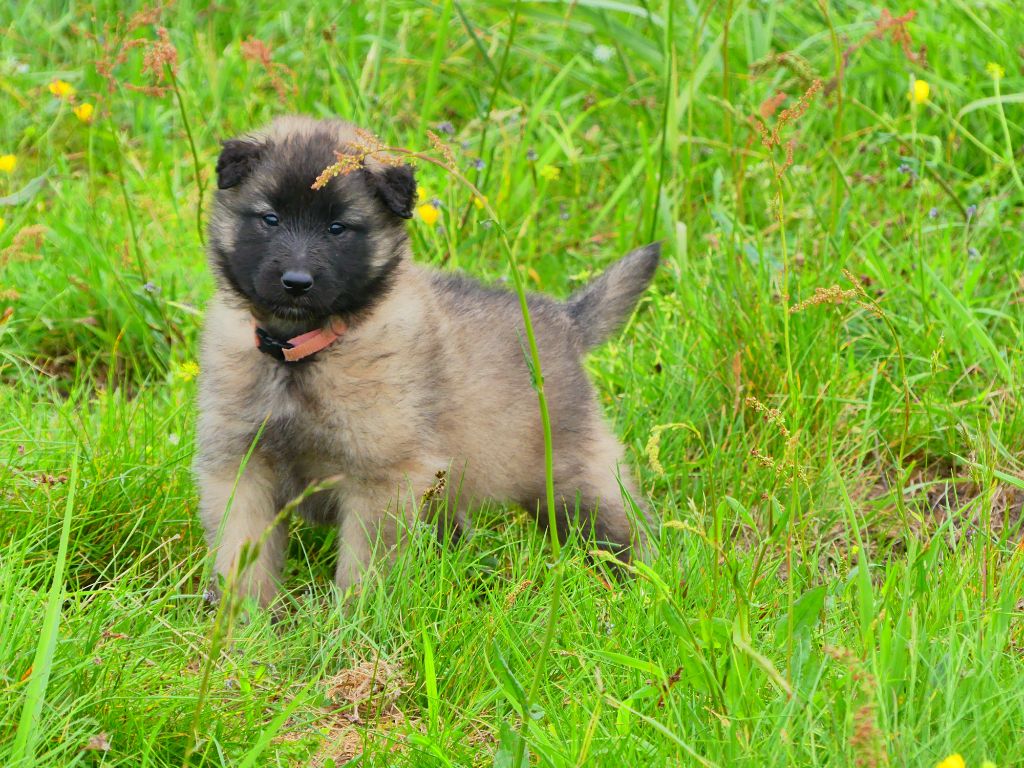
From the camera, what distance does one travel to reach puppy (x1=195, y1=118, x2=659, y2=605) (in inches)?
118

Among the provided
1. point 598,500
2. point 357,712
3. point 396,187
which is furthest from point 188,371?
point 357,712

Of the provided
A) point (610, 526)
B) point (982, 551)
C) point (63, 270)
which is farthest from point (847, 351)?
point (63, 270)

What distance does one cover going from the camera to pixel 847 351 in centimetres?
379

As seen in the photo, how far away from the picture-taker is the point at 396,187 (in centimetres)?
310

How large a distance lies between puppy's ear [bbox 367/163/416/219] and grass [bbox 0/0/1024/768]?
2.51 ft

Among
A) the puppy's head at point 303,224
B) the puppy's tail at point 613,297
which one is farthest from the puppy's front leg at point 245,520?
the puppy's tail at point 613,297

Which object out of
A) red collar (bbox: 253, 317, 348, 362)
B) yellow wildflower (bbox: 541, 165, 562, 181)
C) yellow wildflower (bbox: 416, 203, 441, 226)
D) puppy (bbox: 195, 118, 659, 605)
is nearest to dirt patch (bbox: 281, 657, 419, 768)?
puppy (bbox: 195, 118, 659, 605)

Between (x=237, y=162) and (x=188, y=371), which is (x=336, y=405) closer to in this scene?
(x=237, y=162)

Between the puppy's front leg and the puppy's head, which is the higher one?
the puppy's head

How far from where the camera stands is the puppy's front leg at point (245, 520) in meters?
3.03

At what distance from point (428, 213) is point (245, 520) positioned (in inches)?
53.9

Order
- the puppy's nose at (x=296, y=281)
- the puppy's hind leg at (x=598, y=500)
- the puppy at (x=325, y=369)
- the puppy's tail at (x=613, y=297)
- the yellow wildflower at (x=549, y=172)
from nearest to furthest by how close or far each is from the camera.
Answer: the puppy's nose at (x=296, y=281) < the puppy at (x=325, y=369) < the puppy's hind leg at (x=598, y=500) < the puppy's tail at (x=613, y=297) < the yellow wildflower at (x=549, y=172)

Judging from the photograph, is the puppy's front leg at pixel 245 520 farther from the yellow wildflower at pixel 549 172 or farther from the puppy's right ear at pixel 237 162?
the yellow wildflower at pixel 549 172

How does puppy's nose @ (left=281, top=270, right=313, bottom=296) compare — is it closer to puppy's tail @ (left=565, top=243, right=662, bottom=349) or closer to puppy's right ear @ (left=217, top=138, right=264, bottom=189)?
puppy's right ear @ (left=217, top=138, right=264, bottom=189)
